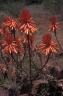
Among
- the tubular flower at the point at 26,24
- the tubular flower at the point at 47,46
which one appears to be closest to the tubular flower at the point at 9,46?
the tubular flower at the point at 26,24

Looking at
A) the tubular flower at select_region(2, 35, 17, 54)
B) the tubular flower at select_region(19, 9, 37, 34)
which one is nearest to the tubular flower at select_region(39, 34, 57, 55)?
the tubular flower at select_region(19, 9, 37, 34)

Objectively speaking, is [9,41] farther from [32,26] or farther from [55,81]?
[55,81]

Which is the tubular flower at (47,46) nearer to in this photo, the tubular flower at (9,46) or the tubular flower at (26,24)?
the tubular flower at (26,24)

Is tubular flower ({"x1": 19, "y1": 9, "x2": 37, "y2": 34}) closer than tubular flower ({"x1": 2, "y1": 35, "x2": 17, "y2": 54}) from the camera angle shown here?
Yes

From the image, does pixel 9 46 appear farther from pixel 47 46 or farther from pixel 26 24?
pixel 47 46

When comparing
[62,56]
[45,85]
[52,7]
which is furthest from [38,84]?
[52,7]

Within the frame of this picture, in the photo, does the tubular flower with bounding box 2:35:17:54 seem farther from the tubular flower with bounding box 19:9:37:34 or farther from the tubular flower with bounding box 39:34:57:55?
the tubular flower with bounding box 39:34:57:55

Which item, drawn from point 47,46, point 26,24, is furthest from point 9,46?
point 47,46

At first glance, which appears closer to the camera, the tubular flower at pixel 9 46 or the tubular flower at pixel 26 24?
the tubular flower at pixel 26 24

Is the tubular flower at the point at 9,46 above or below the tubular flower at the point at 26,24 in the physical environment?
below

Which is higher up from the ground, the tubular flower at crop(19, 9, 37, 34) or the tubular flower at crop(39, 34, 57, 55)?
the tubular flower at crop(19, 9, 37, 34)
